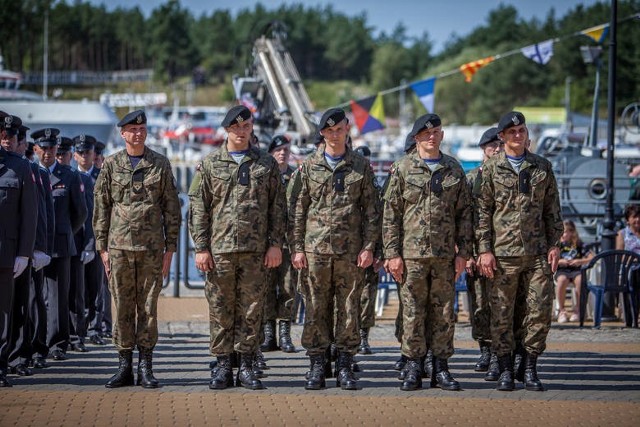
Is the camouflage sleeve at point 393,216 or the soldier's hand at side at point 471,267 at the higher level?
the camouflage sleeve at point 393,216

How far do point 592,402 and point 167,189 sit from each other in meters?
3.94

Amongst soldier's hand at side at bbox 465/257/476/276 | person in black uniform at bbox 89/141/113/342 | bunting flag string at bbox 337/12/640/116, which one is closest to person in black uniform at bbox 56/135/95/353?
person in black uniform at bbox 89/141/113/342

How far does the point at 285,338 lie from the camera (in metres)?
11.4

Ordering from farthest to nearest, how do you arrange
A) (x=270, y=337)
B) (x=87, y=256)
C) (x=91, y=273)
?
(x=91, y=273) → (x=87, y=256) → (x=270, y=337)

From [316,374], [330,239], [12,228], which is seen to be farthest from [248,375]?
[12,228]

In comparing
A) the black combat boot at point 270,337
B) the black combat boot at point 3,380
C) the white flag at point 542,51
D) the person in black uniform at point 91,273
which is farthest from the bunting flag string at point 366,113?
the black combat boot at point 3,380

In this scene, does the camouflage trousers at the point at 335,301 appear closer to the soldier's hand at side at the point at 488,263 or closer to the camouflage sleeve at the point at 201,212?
the camouflage sleeve at the point at 201,212

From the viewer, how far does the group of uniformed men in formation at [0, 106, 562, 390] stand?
9.02 m

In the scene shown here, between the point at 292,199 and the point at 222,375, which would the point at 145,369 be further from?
Answer: the point at 292,199

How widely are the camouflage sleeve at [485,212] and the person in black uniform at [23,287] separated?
153 inches

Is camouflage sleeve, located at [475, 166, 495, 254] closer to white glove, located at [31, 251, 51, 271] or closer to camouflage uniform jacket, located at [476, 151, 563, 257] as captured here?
camouflage uniform jacket, located at [476, 151, 563, 257]

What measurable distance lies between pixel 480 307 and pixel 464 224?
42.3 inches

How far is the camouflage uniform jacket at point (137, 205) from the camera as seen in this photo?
355 inches

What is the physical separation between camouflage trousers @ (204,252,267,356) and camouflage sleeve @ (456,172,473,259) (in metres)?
1.69
